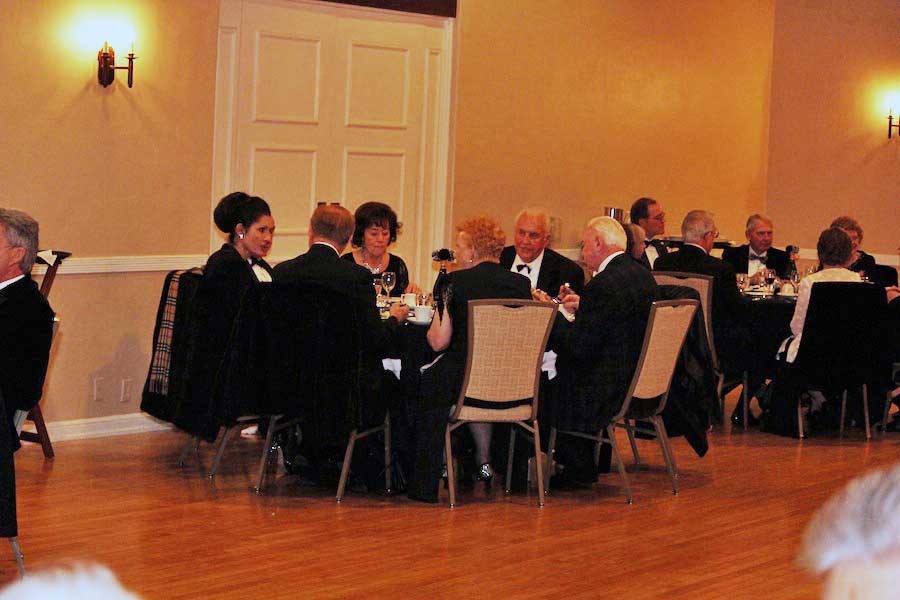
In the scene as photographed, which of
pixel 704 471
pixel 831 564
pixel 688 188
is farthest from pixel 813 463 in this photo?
pixel 831 564

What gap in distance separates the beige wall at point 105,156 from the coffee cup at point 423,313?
1.92m

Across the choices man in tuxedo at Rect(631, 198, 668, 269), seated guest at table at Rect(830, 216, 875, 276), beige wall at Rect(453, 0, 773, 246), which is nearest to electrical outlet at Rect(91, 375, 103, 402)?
beige wall at Rect(453, 0, 773, 246)

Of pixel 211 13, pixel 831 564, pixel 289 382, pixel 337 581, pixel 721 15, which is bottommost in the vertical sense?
pixel 337 581

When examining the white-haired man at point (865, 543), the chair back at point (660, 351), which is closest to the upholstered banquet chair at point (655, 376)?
the chair back at point (660, 351)

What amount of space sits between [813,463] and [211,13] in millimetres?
4184

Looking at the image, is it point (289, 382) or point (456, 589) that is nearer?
point (456, 589)

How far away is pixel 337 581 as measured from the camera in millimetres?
4656

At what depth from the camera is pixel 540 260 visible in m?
7.59

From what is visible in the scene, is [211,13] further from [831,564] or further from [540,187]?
[831,564]

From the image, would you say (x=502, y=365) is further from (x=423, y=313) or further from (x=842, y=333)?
(x=842, y=333)

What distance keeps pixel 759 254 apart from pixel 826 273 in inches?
73.1

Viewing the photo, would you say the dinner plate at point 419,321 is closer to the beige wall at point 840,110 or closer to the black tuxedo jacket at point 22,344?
the black tuxedo jacket at point 22,344

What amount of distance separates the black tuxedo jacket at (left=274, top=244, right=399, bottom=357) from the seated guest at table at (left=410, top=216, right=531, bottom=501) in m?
0.24

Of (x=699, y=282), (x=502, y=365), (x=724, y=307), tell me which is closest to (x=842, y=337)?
(x=724, y=307)
